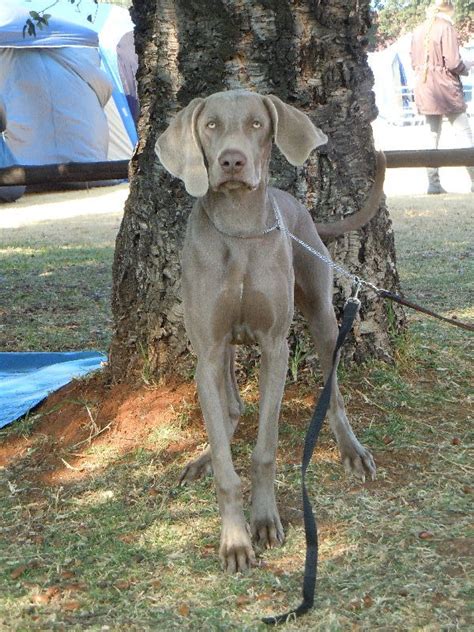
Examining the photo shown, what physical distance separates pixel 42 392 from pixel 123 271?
0.90 meters

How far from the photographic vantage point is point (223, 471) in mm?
3209

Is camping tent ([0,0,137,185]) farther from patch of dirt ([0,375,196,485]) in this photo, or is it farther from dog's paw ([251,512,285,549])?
dog's paw ([251,512,285,549])

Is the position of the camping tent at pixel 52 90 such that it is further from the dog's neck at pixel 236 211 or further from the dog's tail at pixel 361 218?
the dog's neck at pixel 236 211

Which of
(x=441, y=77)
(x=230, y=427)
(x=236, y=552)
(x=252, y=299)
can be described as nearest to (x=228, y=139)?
(x=252, y=299)

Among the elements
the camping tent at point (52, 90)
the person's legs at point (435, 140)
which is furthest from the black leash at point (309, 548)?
the camping tent at point (52, 90)

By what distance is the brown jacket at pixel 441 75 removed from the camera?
41.2ft

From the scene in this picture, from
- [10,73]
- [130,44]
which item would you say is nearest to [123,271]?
[10,73]

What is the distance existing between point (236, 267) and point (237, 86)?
1.31m

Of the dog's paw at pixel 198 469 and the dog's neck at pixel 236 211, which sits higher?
the dog's neck at pixel 236 211

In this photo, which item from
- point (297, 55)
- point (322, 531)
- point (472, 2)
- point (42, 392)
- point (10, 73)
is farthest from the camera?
point (472, 2)

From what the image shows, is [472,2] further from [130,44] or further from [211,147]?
[211,147]

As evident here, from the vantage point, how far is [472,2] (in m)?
35.2

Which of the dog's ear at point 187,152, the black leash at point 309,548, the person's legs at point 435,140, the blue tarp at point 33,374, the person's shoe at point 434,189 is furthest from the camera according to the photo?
the person's shoe at point 434,189

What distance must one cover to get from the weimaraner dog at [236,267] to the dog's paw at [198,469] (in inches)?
18.0
